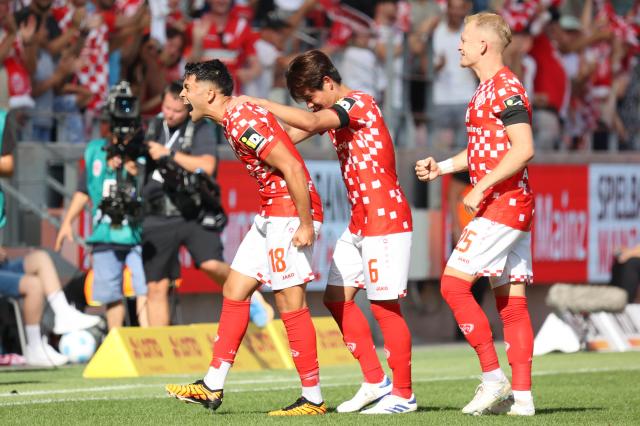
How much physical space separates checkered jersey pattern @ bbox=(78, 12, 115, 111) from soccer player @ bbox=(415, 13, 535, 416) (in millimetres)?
7829

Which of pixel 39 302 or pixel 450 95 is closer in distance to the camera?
pixel 39 302

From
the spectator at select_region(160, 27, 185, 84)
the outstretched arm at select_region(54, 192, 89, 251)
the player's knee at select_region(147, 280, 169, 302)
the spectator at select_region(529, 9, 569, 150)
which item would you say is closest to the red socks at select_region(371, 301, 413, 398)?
the player's knee at select_region(147, 280, 169, 302)

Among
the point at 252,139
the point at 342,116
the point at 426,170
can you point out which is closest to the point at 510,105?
the point at 426,170

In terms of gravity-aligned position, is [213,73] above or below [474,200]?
above

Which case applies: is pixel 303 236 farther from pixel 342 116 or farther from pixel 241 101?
pixel 241 101

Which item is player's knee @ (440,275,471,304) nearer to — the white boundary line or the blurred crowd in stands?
the white boundary line

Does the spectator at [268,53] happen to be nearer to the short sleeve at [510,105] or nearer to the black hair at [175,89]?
the black hair at [175,89]

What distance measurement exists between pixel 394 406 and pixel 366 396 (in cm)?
22

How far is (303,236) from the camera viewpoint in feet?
26.2

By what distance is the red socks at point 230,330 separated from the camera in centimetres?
823

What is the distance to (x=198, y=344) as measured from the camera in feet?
41.2

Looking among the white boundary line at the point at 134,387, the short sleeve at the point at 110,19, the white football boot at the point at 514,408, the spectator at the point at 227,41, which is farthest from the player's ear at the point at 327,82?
the spectator at the point at 227,41

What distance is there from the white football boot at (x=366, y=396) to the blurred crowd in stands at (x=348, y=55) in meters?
6.86

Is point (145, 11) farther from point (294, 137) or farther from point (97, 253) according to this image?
point (294, 137)
